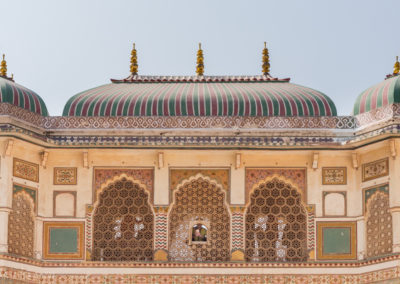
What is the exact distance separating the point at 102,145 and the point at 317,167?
3.62 metres

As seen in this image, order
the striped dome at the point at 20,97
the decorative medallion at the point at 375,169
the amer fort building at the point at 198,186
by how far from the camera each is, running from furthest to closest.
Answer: the striped dome at the point at 20,97 < the amer fort building at the point at 198,186 < the decorative medallion at the point at 375,169

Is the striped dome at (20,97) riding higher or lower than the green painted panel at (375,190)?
higher

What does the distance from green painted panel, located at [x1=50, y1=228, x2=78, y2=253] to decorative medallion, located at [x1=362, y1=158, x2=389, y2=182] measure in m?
4.91

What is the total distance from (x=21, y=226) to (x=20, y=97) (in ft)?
7.05

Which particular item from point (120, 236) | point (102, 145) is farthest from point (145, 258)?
point (102, 145)

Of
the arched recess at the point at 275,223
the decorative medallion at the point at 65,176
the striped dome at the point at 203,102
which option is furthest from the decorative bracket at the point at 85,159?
the arched recess at the point at 275,223

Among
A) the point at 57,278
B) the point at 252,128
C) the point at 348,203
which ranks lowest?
the point at 57,278

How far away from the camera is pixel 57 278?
18.2 metres

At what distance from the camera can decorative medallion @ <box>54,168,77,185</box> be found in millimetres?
18734

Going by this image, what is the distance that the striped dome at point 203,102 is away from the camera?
1888 cm

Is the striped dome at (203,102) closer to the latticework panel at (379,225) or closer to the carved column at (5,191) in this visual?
the carved column at (5,191)

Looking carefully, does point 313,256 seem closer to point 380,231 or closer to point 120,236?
point 380,231

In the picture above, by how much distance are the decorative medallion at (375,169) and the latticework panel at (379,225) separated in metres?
0.33

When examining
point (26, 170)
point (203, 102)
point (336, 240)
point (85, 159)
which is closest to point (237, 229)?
point (336, 240)
